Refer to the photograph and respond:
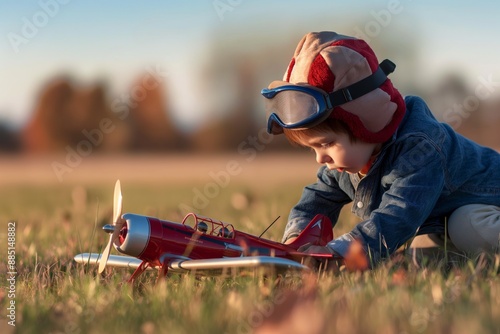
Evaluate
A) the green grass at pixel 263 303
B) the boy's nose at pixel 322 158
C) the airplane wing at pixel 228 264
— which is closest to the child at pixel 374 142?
the boy's nose at pixel 322 158

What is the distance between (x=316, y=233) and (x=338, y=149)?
51 centimetres

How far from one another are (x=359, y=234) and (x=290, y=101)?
0.75 metres

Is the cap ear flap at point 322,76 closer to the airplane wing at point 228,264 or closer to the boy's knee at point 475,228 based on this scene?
the airplane wing at point 228,264

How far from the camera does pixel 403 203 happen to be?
3.57m

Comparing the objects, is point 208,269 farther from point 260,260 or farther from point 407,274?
point 407,274

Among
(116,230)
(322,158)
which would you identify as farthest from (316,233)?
(116,230)

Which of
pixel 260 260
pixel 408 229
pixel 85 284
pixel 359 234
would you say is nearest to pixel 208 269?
pixel 260 260

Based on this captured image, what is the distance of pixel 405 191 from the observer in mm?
3613

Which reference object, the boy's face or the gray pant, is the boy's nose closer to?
the boy's face

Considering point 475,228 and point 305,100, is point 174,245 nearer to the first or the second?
point 305,100

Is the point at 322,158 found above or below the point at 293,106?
below

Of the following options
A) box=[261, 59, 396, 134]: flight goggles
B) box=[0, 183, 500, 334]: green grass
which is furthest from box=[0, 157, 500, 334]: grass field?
box=[261, 59, 396, 134]: flight goggles

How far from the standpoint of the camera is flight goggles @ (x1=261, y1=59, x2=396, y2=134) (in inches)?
137

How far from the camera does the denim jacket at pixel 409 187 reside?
11.7 feet
